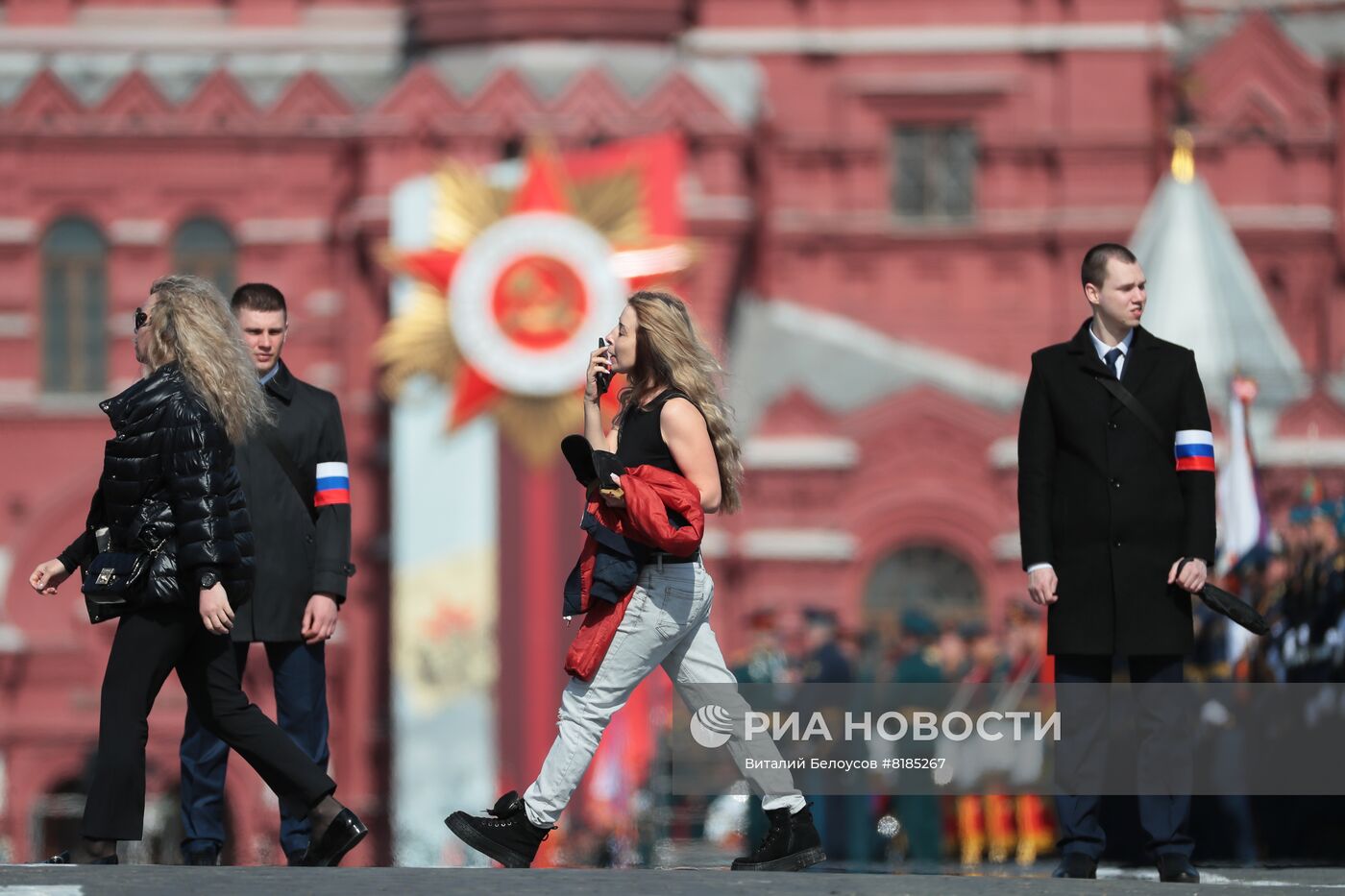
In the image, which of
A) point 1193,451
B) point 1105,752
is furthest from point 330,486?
point 1193,451

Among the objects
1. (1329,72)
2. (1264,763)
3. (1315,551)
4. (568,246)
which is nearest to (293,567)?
(1264,763)

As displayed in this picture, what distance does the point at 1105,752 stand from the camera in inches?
322

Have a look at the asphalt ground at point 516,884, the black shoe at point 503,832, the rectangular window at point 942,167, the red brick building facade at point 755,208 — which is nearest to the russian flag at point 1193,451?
the asphalt ground at point 516,884

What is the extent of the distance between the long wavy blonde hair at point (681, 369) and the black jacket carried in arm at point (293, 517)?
3.94ft

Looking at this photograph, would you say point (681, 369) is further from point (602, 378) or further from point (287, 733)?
point (287, 733)

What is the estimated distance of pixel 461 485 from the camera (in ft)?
77.3

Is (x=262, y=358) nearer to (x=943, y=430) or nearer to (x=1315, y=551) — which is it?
(x=1315, y=551)

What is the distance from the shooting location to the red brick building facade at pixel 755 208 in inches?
958

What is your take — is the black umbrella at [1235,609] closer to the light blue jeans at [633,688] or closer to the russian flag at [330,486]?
the light blue jeans at [633,688]

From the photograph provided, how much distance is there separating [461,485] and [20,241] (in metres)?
5.44

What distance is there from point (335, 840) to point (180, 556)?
3.25ft

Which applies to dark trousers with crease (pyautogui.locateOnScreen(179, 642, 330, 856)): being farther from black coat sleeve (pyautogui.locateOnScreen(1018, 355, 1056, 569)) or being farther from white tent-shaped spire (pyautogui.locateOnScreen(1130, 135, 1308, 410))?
white tent-shaped spire (pyautogui.locateOnScreen(1130, 135, 1308, 410))

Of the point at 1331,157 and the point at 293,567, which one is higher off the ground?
the point at 1331,157

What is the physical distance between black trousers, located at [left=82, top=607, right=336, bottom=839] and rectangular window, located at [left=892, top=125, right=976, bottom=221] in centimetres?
1894
